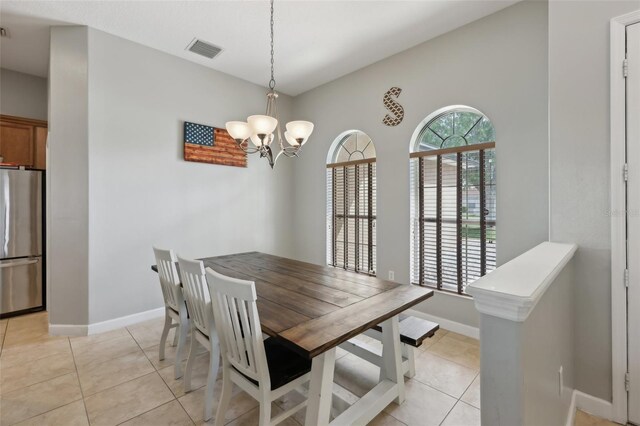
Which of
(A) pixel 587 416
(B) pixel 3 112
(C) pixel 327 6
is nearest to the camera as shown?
(A) pixel 587 416

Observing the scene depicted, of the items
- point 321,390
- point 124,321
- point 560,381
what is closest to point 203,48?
point 124,321

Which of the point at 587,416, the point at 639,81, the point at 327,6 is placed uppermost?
the point at 327,6

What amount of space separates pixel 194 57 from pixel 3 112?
2575 millimetres

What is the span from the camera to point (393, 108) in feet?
11.1

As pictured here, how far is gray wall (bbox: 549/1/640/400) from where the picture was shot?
1.78 metres

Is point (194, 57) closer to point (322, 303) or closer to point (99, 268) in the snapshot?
point (99, 268)

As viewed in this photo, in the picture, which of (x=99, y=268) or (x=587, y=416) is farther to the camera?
(x=99, y=268)

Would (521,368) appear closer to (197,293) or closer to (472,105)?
(197,293)

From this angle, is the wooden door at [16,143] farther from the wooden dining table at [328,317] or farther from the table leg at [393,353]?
the table leg at [393,353]

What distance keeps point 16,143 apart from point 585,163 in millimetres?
6000

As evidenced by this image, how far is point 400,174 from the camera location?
131 inches

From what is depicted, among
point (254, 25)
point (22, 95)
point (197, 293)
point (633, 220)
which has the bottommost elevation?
point (197, 293)

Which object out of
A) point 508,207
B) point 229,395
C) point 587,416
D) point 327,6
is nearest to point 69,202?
point 229,395

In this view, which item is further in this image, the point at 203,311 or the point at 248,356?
the point at 203,311
